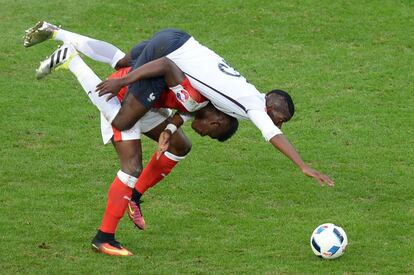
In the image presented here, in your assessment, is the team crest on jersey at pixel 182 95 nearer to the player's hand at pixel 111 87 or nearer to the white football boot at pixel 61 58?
the player's hand at pixel 111 87

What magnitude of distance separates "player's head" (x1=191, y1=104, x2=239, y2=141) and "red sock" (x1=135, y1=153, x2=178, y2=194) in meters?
0.79

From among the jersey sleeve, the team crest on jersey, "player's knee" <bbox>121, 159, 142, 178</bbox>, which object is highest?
the jersey sleeve

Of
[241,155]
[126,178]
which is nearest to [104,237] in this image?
[126,178]

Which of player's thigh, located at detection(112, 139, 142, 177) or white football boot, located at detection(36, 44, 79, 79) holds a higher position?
white football boot, located at detection(36, 44, 79, 79)

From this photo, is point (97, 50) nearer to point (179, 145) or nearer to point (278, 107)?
point (179, 145)

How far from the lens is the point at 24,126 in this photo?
1577cm

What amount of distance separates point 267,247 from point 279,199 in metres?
1.69

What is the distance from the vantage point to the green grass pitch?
11.3m

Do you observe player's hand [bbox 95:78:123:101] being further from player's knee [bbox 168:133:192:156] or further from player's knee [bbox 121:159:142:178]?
player's knee [bbox 168:133:192:156]

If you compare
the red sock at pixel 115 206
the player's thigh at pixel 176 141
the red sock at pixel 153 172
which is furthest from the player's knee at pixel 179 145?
the red sock at pixel 115 206

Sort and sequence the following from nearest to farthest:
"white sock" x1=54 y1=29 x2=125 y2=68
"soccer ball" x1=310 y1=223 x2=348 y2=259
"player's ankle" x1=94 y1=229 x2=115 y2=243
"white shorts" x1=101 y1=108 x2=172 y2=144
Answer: "soccer ball" x1=310 y1=223 x2=348 y2=259, "player's ankle" x1=94 y1=229 x2=115 y2=243, "white shorts" x1=101 y1=108 x2=172 y2=144, "white sock" x1=54 y1=29 x2=125 y2=68

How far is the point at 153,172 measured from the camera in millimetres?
12266

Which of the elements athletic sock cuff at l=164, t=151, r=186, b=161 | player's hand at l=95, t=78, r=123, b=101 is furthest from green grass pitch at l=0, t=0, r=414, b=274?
player's hand at l=95, t=78, r=123, b=101

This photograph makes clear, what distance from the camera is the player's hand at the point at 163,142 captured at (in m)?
11.2
